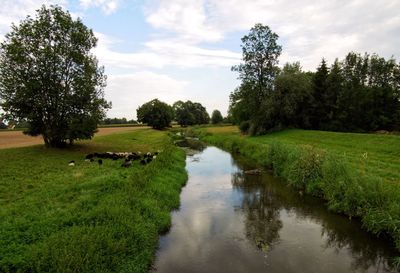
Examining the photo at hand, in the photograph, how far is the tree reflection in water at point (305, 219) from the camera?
8969 millimetres

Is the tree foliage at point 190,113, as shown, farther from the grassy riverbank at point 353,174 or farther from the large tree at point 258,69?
the grassy riverbank at point 353,174

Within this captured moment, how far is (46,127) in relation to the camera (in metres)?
26.1

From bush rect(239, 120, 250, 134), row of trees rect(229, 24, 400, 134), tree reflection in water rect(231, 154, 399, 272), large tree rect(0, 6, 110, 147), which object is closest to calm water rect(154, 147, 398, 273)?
tree reflection in water rect(231, 154, 399, 272)

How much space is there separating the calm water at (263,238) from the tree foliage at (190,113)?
94.6 m

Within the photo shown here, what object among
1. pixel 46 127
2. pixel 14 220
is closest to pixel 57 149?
pixel 46 127

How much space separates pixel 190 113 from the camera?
11175 centimetres

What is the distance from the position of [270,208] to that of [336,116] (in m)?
37.3

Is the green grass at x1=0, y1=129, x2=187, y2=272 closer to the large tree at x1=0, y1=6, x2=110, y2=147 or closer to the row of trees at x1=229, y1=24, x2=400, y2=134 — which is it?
the large tree at x1=0, y1=6, x2=110, y2=147

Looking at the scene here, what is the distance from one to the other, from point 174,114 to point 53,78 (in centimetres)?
8517

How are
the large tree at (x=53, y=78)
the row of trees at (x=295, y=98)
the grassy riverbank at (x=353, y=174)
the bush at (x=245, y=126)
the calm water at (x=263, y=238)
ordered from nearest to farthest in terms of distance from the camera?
the calm water at (x=263, y=238) → the grassy riverbank at (x=353, y=174) → the large tree at (x=53, y=78) → the row of trees at (x=295, y=98) → the bush at (x=245, y=126)

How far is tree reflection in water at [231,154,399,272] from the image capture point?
897cm

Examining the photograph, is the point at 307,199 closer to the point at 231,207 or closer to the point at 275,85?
the point at 231,207

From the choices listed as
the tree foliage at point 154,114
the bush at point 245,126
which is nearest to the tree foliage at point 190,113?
the tree foliage at point 154,114

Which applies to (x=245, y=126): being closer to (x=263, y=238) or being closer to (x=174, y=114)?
(x=263, y=238)
